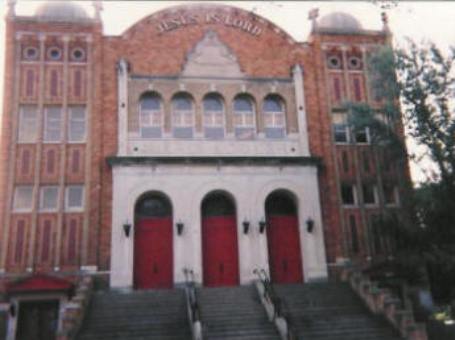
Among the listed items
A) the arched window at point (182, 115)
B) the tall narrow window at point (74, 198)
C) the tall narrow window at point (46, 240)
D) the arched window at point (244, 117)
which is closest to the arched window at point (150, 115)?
the arched window at point (182, 115)

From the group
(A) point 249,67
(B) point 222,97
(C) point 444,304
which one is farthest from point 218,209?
(C) point 444,304

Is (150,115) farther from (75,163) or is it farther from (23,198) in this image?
(23,198)

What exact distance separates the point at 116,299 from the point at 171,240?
3372 mm

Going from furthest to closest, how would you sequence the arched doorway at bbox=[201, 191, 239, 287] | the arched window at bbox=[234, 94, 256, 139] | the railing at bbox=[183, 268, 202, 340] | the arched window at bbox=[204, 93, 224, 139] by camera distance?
the arched window at bbox=[234, 94, 256, 139]
the arched window at bbox=[204, 93, 224, 139]
the arched doorway at bbox=[201, 191, 239, 287]
the railing at bbox=[183, 268, 202, 340]

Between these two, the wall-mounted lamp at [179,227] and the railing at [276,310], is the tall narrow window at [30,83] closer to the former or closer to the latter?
the wall-mounted lamp at [179,227]

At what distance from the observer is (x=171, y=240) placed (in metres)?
19.3

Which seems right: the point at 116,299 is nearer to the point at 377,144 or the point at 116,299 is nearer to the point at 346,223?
the point at 346,223

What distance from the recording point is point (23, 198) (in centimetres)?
1884

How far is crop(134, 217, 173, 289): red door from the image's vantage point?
18.8 meters

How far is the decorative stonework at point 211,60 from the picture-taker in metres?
21.2

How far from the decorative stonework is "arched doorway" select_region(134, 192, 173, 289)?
5343 mm

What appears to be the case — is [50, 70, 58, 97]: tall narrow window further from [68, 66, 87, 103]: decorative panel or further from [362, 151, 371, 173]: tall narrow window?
[362, 151, 371, 173]: tall narrow window

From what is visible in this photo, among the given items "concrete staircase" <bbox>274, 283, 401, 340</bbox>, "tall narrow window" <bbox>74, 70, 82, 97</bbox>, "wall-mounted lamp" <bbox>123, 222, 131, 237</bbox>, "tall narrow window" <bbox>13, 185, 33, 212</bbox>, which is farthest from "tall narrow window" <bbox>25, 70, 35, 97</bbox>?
"concrete staircase" <bbox>274, 283, 401, 340</bbox>

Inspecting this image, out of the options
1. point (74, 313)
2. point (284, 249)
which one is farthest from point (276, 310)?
point (74, 313)
